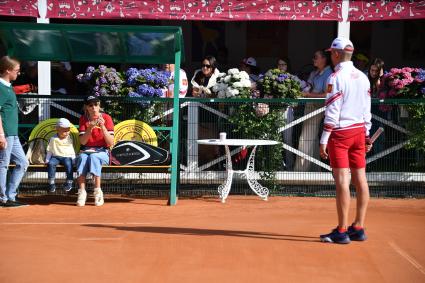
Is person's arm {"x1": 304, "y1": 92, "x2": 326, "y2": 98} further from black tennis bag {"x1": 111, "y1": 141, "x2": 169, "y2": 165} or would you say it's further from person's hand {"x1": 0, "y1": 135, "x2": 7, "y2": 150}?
person's hand {"x1": 0, "y1": 135, "x2": 7, "y2": 150}

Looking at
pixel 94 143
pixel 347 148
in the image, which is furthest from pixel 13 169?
pixel 347 148

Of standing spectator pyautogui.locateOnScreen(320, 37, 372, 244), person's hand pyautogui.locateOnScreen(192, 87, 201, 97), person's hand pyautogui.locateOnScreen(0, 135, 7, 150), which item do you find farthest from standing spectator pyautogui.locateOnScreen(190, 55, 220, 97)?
standing spectator pyautogui.locateOnScreen(320, 37, 372, 244)

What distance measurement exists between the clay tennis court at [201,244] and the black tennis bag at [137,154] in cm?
60

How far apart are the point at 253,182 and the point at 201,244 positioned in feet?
12.0

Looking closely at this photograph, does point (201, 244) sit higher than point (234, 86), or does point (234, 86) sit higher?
point (234, 86)

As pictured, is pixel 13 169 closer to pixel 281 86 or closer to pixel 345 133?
pixel 281 86

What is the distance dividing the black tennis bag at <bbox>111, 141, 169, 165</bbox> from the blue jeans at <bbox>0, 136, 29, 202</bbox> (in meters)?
1.20

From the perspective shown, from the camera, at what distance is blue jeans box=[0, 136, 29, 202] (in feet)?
33.6

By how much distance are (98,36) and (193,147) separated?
84.1 inches

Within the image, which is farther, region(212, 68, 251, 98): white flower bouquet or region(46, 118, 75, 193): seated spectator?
region(212, 68, 251, 98): white flower bouquet

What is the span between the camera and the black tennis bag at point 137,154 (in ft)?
35.5

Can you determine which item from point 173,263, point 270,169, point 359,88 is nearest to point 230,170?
point 270,169

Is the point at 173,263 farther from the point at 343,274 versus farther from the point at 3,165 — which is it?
the point at 3,165

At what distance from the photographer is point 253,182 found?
11.4 m
